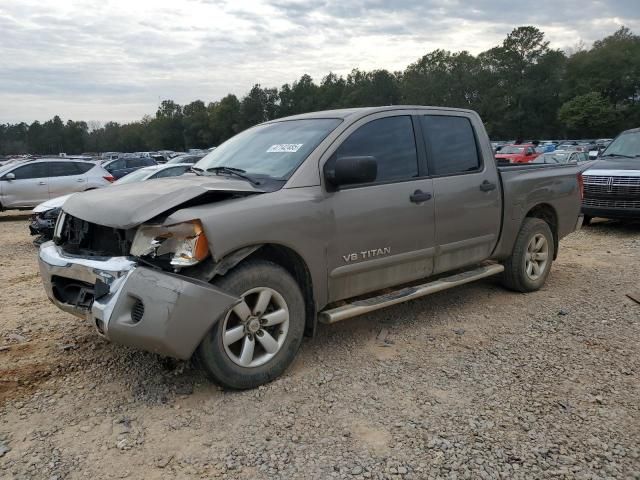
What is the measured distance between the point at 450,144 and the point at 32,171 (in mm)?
12541

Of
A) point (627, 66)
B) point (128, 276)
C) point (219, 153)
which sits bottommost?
point (128, 276)

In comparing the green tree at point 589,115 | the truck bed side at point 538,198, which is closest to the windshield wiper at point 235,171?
the truck bed side at point 538,198

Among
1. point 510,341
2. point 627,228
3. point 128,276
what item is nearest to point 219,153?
point 128,276

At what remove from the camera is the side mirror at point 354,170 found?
3.50m

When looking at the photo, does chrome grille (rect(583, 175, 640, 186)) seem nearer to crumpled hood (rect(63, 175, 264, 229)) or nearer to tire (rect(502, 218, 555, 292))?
tire (rect(502, 218, 555, 292))

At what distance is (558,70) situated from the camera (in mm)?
76438

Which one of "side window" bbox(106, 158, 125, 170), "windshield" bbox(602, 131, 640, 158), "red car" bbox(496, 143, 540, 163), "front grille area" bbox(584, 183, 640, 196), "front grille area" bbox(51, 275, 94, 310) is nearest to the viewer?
"front grille area" bbox(51, 275, 94, 310)

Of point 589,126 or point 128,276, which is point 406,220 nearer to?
point 128,276

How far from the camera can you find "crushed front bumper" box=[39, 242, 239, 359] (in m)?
2.93

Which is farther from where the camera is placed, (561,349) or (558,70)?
(558,70)

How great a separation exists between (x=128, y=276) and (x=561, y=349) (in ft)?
10.5

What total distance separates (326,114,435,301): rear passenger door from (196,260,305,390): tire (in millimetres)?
415

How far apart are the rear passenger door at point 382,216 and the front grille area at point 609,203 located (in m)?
6.33

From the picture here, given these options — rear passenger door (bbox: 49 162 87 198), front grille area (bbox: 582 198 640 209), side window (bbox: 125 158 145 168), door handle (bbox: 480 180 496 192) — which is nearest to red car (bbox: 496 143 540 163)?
front grille area (bbox: 582 198 640 209)
